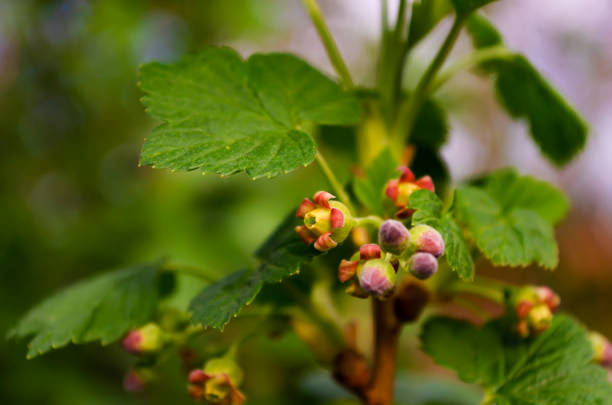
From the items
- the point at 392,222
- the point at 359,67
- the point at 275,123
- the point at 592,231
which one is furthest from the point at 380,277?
the point at 592,231

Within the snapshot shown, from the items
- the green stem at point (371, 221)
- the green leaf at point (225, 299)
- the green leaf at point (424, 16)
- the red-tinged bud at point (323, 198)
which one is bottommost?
the green leaf at point (225, 299)

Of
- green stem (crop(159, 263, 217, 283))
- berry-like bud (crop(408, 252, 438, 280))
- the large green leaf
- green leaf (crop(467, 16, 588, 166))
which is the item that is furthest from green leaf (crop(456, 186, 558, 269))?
green stem (crop(159, 263, 217, 283))

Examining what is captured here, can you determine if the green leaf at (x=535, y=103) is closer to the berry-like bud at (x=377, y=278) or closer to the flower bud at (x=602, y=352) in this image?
the flower bud at (x=602, y=352)


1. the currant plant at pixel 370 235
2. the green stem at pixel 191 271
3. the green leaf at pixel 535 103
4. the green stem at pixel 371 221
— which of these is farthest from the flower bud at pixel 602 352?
the green stem at pixel 191 271

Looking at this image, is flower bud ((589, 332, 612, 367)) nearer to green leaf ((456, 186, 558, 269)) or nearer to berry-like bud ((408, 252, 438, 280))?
green leaf ((456, 186, 558, 269))

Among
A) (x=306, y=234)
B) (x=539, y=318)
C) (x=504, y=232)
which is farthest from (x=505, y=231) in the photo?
(x=306, y=234)

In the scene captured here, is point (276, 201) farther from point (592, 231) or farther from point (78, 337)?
point (592, 231)
